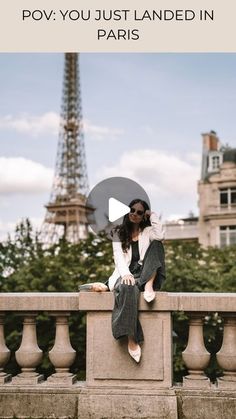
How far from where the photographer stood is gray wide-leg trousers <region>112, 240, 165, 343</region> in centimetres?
493

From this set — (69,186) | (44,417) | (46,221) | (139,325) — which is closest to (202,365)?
(139,325)

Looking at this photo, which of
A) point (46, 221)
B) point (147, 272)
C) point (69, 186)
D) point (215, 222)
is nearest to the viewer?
point (147, 272)

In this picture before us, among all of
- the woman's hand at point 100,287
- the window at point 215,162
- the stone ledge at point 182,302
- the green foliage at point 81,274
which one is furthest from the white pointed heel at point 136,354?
the window at point 215,162

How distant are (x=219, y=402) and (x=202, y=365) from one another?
360 mm

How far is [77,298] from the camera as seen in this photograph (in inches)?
210

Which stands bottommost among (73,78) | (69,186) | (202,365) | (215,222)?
(202,365)

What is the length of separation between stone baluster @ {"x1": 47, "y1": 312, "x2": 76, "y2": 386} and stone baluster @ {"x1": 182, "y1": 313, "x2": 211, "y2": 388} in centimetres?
111

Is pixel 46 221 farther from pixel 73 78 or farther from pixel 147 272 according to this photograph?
pixel 147 272

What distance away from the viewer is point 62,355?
5.38m

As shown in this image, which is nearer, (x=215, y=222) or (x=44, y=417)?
(x=44, y=417)

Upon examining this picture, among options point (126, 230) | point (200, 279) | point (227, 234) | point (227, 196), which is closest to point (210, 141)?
point (227, 196)

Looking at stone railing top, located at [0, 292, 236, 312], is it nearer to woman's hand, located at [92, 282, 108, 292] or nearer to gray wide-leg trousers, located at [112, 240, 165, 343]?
woman's hand, located at [92, 282, 108, 292]

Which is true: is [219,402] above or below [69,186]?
below

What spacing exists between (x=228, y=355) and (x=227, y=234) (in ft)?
135
